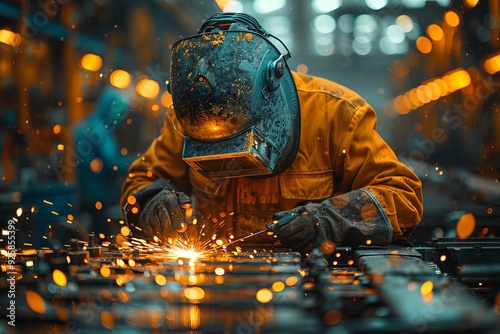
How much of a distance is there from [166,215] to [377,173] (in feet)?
2.83

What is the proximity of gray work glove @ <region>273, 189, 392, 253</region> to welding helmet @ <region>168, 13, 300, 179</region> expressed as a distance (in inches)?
9.5

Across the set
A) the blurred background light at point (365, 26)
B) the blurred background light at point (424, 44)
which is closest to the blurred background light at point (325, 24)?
the blurred background light at point (365, 26)

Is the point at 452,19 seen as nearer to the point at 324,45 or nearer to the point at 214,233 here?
the point at 214,233

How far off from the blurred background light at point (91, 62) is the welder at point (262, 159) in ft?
18.5

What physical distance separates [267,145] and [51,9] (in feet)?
17.0

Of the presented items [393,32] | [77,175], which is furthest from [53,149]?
[393,32]

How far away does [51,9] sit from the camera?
23.0 ft

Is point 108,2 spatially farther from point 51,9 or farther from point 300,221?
point 300,221

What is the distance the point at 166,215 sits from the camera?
→ 275cm

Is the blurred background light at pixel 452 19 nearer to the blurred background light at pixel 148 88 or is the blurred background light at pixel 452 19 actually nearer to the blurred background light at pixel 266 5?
the blurred background light at pixel 266 5

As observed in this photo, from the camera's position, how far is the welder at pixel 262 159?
2412 millimetres

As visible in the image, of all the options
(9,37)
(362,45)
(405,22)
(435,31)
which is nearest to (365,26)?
(362,45)

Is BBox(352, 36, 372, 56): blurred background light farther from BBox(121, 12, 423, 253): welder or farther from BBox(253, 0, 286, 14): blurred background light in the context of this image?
BBox(121, 12, 423, 253): welder

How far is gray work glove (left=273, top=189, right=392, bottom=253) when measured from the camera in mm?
2527
